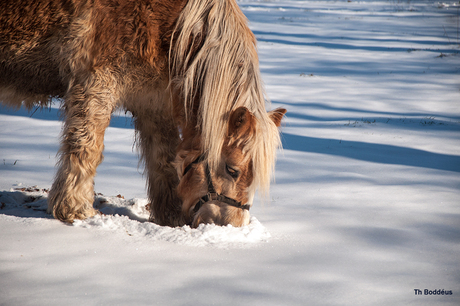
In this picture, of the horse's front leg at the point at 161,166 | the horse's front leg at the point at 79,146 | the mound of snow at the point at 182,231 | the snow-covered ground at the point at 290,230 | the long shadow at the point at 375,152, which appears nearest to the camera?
the snow-covered ground at the point at 290,230

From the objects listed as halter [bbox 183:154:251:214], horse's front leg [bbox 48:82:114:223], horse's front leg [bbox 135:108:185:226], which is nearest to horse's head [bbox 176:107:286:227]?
halter [bbox 183:154:251:214]

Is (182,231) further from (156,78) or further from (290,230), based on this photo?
(156,78)

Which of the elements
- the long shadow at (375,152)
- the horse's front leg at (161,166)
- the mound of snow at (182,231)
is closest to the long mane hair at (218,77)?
the mound of snow at (182,231)

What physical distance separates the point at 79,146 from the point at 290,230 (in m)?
1.56

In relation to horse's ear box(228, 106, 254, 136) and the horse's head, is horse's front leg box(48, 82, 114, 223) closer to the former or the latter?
the horse's head

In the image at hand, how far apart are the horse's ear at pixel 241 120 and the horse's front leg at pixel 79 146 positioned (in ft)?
2.86

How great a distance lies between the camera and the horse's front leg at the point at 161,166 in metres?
2.95

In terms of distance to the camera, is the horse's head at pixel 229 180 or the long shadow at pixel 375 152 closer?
the horse's head at pixel 229 180

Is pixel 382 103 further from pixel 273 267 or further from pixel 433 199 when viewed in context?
pixel 273 267

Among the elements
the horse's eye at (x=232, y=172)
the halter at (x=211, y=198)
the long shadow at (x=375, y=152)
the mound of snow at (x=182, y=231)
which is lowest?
the mound of snow at (x=182, y=231)

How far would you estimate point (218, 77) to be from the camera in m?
2.45

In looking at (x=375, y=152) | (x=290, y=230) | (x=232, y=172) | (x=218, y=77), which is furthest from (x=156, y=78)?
(x=375, y=152)

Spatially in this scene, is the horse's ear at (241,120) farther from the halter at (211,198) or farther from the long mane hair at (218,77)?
the halter at (211,198)

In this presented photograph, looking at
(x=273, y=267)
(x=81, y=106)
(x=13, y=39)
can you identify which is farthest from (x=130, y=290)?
(x=13, y=39)
